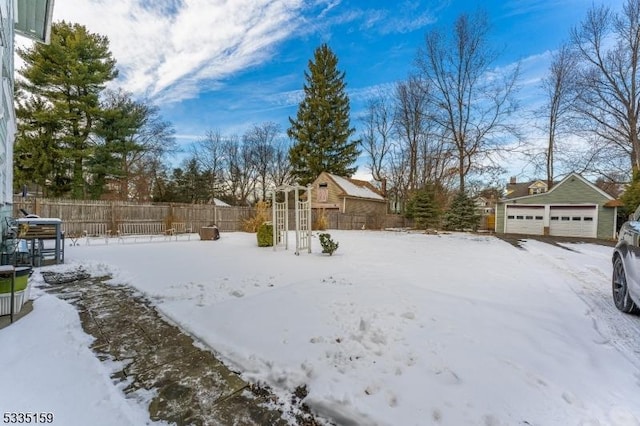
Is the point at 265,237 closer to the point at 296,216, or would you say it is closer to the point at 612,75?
the point at 296,216

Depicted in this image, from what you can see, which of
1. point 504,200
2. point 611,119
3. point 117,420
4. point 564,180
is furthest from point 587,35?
point 117,420

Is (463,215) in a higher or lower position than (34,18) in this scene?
lower

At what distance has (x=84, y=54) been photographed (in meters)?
14.5

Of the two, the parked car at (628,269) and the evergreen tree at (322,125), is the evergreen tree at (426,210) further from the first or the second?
the parked car at (628,269)

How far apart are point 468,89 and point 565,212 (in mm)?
9913

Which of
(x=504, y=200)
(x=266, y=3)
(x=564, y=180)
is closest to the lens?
(x=266, y=3)

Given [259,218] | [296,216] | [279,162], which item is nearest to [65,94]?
[259,218]

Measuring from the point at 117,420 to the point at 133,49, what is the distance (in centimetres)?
1274

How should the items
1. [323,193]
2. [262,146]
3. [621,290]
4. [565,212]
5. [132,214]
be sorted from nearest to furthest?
[621,290] → [132,214] → [565,212] → [323,193] → [262,146]

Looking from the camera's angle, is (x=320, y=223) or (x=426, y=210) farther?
(x=426, y=210)

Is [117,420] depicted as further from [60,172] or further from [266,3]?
[60,172]

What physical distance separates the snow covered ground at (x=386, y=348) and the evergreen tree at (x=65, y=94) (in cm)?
1271

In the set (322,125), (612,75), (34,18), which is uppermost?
(322,125)

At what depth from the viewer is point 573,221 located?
714 inches
